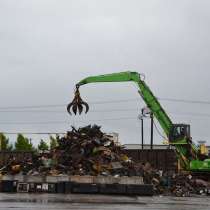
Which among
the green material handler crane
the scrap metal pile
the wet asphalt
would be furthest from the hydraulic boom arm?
the wet asphalt

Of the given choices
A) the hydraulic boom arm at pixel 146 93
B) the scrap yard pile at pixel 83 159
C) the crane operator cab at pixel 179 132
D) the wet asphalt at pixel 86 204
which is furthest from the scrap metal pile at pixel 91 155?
the wet asphalt at pixel 86 204

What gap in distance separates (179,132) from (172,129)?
0.50 meters

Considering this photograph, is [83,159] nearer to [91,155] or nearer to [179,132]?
[91,155]

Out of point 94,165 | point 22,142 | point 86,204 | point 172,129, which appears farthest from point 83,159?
point 22,142

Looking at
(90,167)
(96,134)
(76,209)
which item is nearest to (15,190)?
(90,167)

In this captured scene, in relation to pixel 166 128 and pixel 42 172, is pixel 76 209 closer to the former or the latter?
pixel 42 172

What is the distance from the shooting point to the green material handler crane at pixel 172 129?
44.1m

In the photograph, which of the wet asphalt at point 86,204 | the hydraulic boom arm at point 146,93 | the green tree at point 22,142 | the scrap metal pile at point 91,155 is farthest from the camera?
the green tree at point 22,142

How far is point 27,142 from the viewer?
250 ft

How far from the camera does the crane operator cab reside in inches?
1731

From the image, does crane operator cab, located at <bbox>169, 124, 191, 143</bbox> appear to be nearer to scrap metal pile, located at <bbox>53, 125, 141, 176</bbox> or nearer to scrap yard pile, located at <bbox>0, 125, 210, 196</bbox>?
scrap yard pile, located at <bbox>0, 125, 210, 196</bbox>

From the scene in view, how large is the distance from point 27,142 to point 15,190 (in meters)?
38.6

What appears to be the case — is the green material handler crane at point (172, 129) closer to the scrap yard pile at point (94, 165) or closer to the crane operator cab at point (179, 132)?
the crane operator cab at point (179, 132)

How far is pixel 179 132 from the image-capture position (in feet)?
145
